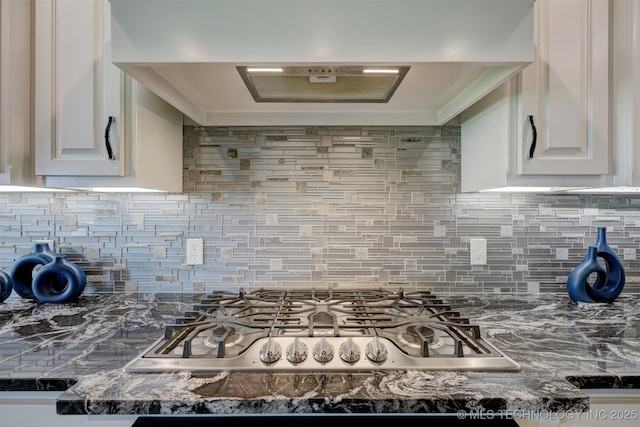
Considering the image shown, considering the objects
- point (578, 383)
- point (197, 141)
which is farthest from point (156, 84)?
point (578, 383)

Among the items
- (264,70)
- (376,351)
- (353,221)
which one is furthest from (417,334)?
(264,70)

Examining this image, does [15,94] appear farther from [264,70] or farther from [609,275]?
[609,275]

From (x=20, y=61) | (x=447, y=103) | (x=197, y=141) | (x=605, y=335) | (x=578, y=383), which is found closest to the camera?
(x=578, y=383)

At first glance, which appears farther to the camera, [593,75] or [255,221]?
[255,221]

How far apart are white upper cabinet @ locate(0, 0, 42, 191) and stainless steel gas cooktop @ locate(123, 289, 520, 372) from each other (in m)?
0.72

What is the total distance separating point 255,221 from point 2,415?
916 mm

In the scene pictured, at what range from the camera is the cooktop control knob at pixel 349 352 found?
0.79m

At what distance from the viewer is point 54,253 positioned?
1.38 metres

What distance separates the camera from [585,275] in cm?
132

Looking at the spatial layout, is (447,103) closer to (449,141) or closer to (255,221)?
(449,141)

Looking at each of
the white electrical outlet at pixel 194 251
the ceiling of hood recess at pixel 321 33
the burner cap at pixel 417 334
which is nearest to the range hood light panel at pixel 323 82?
the ceiling of hood recess at pixel 321 33

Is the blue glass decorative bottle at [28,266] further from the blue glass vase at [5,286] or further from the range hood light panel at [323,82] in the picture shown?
the range hood light panel at [323,82]

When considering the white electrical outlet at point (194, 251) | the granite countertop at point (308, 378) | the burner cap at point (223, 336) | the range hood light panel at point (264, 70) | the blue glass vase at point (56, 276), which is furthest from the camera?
the white electrical outlet at point (194, 251)

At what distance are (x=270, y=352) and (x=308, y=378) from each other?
11 cm
